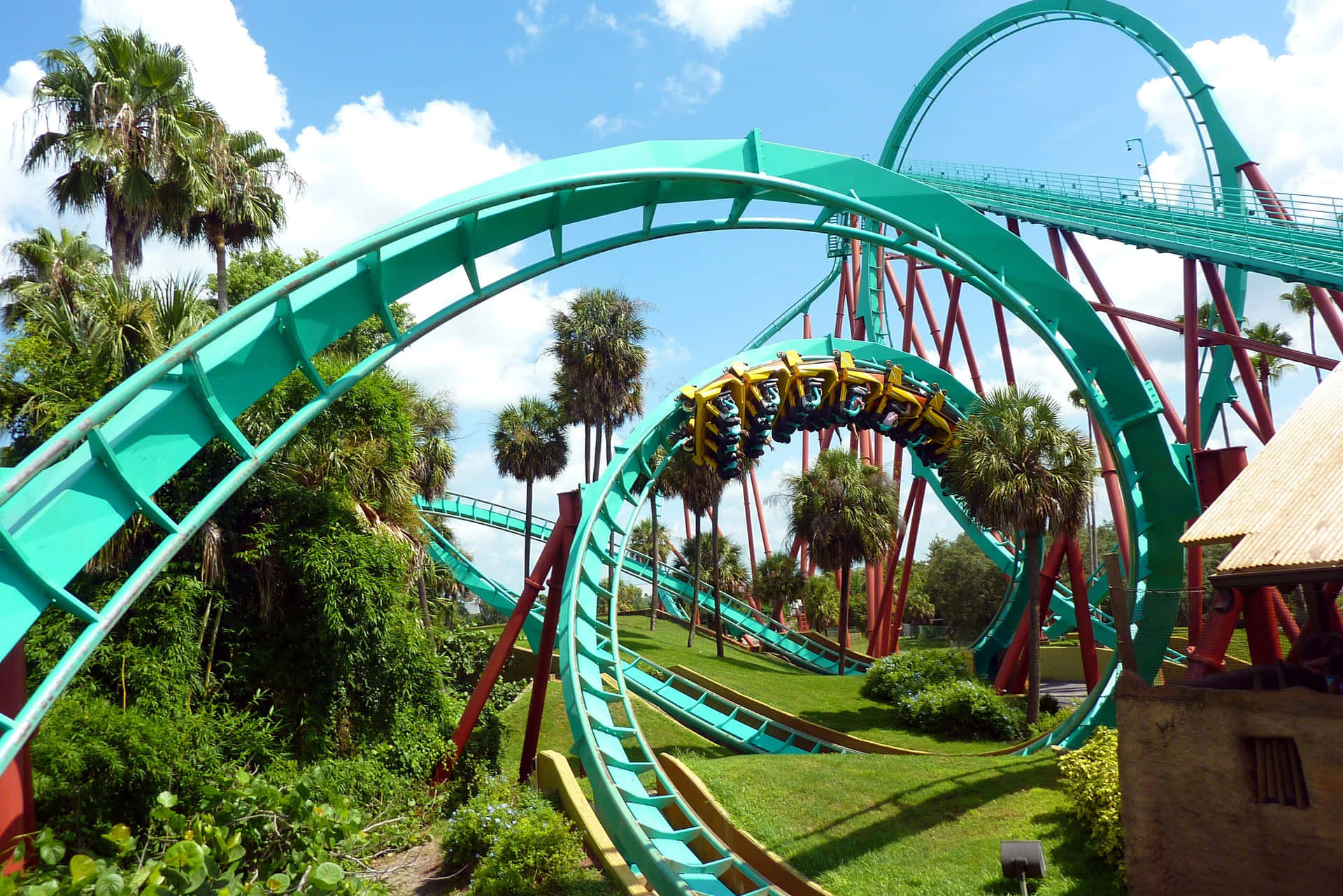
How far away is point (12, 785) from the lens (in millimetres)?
6648

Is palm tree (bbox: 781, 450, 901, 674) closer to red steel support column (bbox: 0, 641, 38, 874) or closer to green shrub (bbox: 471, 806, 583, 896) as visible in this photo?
green shrub (bbox: 471, 806, 583, 896)

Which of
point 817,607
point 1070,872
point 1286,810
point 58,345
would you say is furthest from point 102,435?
point 817,607

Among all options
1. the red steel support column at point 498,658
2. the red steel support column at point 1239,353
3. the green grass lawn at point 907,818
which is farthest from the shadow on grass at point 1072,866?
the red steel support column at point 1239,353

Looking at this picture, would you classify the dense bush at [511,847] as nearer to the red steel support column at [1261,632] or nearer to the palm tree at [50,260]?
the red steel support column at [1261,632]

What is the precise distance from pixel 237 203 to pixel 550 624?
37.5 ft

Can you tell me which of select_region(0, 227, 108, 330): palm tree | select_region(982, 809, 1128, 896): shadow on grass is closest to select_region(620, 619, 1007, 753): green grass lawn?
select_region(982, 809, 1128, 896): shadow on grass

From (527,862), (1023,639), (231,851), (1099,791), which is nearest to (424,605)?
(527,862)

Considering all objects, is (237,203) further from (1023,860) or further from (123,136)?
(1023,860)

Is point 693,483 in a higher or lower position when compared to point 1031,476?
higher

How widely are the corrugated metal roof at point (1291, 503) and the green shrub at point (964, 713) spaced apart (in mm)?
9677

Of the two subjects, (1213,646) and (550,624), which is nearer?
(1213,646)

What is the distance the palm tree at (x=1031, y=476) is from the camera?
15367 millimetres

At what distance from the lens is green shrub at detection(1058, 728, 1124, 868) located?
898 centimetres

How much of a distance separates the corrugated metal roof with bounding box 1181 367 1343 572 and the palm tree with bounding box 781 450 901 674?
14.1m
